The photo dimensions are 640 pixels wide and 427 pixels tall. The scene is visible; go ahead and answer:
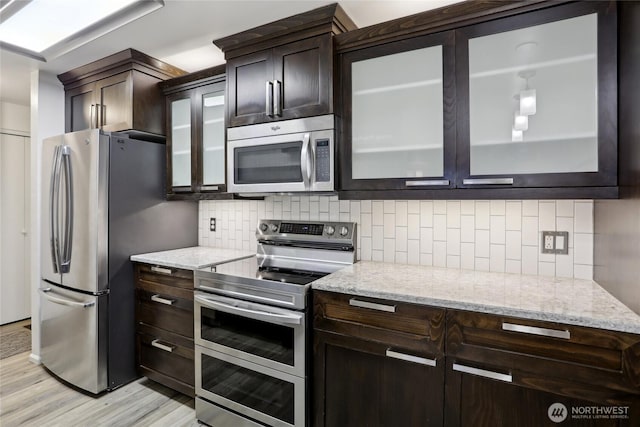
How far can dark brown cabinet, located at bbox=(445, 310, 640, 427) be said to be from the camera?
1.09 m

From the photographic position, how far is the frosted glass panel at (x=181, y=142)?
8.31 feet

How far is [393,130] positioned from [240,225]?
1.51 metres

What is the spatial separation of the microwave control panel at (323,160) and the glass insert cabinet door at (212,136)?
2.83ft

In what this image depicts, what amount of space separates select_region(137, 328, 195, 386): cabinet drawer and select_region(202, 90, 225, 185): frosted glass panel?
113 cm

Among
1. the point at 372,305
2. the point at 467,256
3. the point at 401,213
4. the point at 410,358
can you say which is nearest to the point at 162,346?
the point at 372,305

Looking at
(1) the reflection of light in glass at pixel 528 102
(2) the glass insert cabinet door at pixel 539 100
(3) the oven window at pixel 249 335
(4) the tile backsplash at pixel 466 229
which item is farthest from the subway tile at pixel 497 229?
(3) the oven window at pixel 249 335

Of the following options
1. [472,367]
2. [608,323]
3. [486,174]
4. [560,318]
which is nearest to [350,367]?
[472,367]

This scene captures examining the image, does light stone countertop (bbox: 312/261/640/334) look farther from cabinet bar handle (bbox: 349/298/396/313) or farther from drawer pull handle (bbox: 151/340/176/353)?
drawer pull handle (bbox: 151/340/176/353)

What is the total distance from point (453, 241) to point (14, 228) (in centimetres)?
470

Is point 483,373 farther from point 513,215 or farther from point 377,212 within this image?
point 377,212

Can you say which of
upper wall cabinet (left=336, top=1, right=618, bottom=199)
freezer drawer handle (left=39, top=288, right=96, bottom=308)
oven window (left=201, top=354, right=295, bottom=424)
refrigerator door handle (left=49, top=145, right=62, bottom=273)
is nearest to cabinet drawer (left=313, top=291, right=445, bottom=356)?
oven window (left=201, top=354, right=295, bottom=424)

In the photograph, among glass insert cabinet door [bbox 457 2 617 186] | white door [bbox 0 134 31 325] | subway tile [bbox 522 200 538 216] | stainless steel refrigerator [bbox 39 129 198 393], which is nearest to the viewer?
glass insert cabinet door [bbox 457 2 617 186]

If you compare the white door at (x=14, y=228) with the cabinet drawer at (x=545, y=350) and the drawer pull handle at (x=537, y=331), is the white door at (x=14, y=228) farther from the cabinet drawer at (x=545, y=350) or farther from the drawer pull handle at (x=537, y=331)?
the drawer pull handle at (x=537, y=331)

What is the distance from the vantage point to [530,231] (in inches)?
68.1
